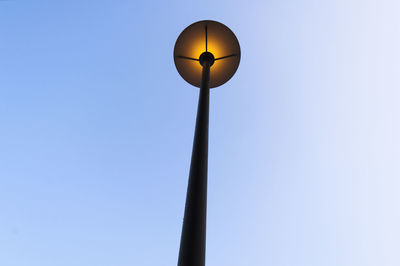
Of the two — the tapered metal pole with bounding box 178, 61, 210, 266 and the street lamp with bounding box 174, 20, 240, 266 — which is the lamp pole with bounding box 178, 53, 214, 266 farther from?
the street lamp with bounding box 174, 20, 240, 266

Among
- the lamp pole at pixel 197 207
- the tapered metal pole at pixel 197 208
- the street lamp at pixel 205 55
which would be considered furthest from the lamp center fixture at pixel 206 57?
the tapered metal pole at pixel 197 208

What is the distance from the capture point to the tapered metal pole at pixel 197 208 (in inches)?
104

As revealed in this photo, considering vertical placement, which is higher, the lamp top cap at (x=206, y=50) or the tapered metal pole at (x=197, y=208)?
the lamp top cap at (x=206, y=50)

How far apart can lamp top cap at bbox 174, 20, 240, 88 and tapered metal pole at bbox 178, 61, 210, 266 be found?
3165 millimetres

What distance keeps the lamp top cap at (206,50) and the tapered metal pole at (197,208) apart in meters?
3.16

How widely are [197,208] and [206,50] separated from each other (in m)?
4.74

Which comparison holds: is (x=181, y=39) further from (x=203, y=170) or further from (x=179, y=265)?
(x=179, y=265)

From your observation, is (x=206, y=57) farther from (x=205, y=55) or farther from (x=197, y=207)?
(x=197, y=207)

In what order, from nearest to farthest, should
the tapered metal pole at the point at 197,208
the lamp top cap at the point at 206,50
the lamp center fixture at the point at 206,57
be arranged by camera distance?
the tapered metal pole at the point at 197,208 → the lamp top cap at the point at 206,50 → the lamp center fixture at the point at 206,57

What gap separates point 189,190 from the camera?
10.3 feet

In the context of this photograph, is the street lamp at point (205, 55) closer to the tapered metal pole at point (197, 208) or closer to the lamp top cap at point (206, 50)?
the lamp top cap at point (206, 50)

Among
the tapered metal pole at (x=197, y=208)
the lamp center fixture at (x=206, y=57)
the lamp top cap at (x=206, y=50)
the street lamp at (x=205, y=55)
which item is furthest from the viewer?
the lamp center fixture at (x=206, y=57)

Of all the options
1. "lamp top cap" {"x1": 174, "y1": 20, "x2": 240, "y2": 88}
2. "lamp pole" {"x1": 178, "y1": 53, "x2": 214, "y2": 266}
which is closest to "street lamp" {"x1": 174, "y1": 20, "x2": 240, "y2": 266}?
"lamp top cap" {"x1": 174, "y1": 20, "x2": 240, "y2": 88}

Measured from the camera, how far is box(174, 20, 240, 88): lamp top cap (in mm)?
6508
